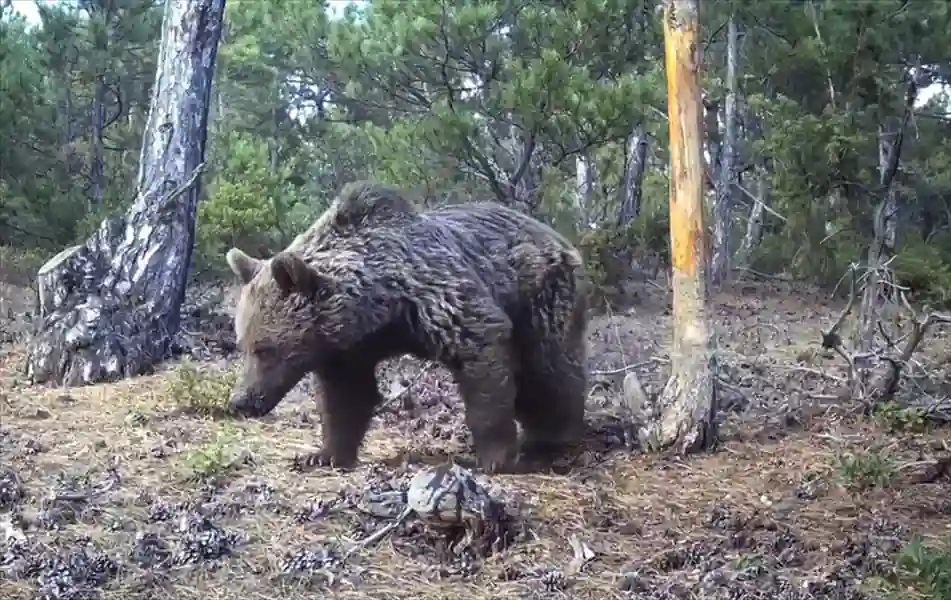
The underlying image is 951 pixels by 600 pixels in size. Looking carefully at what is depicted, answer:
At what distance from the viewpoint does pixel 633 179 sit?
38.4 feet

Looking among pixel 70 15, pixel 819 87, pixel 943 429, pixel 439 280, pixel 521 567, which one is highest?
pixel 70 15

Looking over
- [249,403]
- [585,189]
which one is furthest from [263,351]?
[585,189]

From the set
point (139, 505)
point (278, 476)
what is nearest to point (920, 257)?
point (278, 476)

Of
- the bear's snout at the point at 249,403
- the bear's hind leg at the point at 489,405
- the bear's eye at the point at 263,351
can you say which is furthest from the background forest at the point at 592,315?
the bear's eye at the point at 263,351

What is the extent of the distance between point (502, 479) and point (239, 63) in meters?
11.9

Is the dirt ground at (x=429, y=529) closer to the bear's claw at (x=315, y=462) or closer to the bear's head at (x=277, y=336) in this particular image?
the bear's claw at (x=315, y=462)

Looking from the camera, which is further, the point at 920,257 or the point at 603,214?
the point at 603,214

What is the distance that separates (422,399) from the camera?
24.0 ft

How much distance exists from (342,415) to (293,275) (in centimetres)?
90

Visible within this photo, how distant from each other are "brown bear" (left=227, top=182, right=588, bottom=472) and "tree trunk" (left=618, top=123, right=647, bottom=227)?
210 inches

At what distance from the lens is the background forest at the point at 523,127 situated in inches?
230

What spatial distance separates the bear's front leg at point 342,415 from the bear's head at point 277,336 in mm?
347

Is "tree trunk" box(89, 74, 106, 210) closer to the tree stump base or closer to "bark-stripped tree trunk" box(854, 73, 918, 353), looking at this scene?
the tree stump base

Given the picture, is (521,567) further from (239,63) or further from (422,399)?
(239,63)
